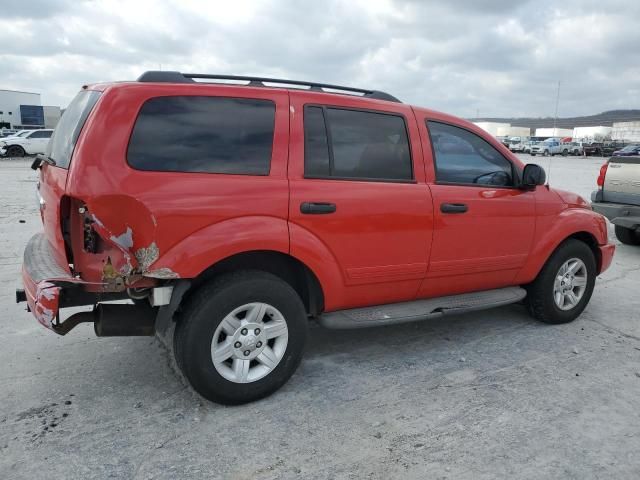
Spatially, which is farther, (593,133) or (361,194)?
(593,133)

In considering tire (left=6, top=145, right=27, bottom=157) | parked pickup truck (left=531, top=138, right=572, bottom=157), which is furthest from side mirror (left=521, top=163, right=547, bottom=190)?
parked pickup truck (left=531, top=138, right=572, bottom=157)

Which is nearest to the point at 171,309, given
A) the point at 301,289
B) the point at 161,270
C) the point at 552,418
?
the point at 161,270

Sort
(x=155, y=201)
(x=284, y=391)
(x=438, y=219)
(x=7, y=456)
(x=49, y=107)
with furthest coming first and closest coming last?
(x=49, y=107), (x=438, y=219), (x=284, y=391), (x=155, y=201), (x=7, y=456)

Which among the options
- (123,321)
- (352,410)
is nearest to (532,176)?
(352,410)

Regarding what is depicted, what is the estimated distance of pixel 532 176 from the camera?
4199 millimetres

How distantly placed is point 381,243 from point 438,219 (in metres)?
0.53

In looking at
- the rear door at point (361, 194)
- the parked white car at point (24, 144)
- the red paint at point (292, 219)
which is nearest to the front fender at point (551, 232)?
the red paint at point (292, 219)

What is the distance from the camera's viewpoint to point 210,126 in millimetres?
3092

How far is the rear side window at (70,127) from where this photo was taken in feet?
10.0

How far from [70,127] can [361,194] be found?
1.90 metres

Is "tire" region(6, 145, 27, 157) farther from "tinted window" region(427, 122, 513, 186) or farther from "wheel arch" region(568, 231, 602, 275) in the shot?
"wheel arch" region(568, 231, 602, 275)

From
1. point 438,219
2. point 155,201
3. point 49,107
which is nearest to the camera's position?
point 155,201

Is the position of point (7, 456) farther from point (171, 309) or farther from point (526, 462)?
point (526, 462)

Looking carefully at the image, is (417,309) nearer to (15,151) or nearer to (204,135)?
(204,135)
